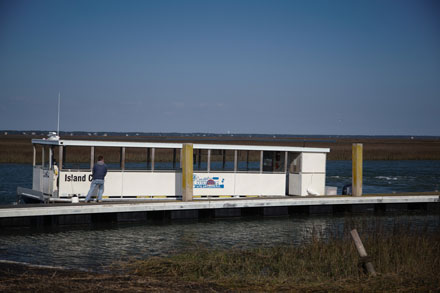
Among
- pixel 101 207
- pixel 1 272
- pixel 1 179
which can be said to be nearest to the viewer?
pixel 1 272

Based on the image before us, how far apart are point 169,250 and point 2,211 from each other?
216 inches

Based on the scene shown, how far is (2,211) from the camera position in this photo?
17.4 meters

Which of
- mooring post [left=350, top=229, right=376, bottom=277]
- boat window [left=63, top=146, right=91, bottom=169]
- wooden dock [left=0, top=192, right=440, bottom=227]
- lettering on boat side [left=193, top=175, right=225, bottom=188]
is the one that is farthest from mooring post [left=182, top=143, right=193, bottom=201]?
mooring post [left=350, top=229, right=376, bottom=277]

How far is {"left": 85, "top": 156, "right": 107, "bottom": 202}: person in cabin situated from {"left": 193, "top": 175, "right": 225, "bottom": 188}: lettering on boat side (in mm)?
3725

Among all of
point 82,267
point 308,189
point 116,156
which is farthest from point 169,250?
point 116,156

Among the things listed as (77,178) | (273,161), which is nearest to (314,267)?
(77,178)

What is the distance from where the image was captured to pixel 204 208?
2086cm

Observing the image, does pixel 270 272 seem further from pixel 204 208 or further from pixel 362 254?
pixel 204 208

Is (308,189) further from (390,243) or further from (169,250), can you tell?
(390,243)

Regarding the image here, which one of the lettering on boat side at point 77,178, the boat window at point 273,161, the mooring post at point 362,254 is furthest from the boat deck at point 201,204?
the mooring post at point 362,254

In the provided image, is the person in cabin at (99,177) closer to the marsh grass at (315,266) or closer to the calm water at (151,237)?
the calm water at (151,237)

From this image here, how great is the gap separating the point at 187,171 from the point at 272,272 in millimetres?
8185

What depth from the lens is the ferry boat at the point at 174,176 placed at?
19.4 m

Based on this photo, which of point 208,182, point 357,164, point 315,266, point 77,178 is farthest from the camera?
point 357,164
